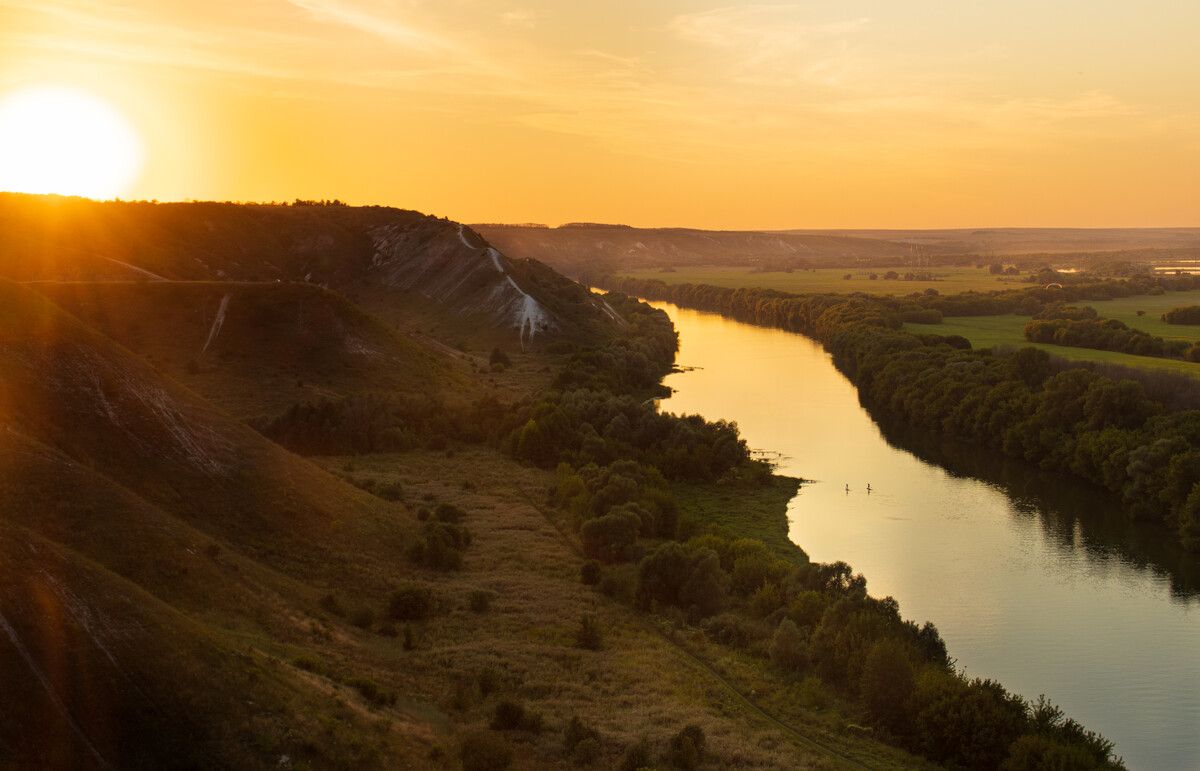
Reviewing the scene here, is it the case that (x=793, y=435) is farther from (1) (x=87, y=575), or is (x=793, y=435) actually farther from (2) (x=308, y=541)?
(1) (x=87, y=575)

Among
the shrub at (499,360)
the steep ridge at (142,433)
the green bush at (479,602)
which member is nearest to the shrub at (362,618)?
the green bush at (479,602)

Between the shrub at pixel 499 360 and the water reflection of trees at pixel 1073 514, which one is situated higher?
the shrub at pixel 499 360

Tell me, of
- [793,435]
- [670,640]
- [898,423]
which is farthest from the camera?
[898,423]

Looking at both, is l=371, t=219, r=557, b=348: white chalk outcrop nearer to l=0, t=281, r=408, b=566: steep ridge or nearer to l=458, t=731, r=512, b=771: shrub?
l=0, t=281, r=408, b=566: steep ridge

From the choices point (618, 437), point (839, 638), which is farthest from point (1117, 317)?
point (839, 638)

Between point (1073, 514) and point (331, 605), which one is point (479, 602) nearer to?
point (331, 605)

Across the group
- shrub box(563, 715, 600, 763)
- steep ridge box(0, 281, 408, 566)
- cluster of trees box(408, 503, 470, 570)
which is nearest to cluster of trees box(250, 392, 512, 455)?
cluster of trees box(408, 503, 470, 570)

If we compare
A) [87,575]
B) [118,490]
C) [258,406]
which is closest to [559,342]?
[258,406]

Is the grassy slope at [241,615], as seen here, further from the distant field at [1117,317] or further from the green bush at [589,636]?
the distant field at [1117,317]
